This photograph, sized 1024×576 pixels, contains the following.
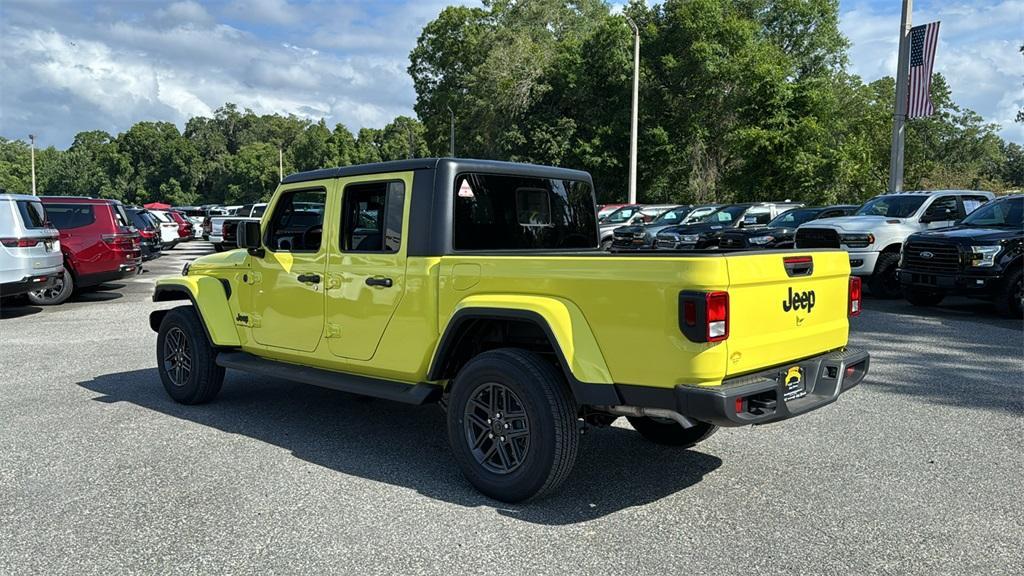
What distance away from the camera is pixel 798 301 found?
165 inches

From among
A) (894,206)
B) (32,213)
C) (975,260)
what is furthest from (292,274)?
(894,206)

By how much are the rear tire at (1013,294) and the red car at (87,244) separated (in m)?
14.4

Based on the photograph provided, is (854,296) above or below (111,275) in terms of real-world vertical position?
above

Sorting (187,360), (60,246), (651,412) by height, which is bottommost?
(187,360)

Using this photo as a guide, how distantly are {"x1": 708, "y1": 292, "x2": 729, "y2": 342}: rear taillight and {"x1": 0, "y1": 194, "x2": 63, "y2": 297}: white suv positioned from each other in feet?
36.6

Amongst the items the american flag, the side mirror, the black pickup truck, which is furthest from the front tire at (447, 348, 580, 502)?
the american flag

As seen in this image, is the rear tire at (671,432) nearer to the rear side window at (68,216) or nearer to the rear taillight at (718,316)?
the rear taillight at (718,316)

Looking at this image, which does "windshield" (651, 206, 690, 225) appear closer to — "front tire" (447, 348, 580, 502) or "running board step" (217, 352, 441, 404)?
"running board step" (217, 352, 441, 404)

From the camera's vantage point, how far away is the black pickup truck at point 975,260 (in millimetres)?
10992

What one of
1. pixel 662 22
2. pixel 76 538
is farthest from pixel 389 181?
pixel 662 22

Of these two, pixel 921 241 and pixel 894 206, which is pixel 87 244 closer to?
pixel 921 241

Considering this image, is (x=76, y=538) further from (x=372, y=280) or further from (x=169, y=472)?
(x=372, y=280)

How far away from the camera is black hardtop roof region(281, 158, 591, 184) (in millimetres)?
4907

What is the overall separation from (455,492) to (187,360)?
3.06 metres
